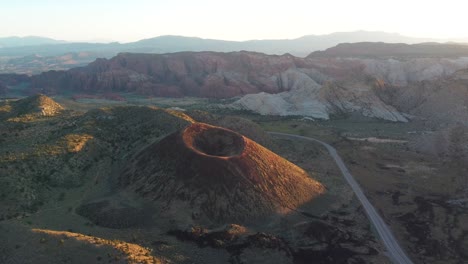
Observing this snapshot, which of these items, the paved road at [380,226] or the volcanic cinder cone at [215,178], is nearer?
the paved road at [380,226]

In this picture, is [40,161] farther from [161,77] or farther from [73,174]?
[161,77]

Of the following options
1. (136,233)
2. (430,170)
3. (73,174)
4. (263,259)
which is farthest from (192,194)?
(430,170)

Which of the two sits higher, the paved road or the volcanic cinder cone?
the volcanic cinder cone

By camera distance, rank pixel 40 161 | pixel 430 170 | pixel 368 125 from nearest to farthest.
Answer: pixel 40 161 → pixel 430 170 → pixel 368 125

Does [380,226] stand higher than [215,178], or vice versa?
[215,178]

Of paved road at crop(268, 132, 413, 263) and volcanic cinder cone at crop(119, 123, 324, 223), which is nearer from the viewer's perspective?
paved road at crop(268, 132, 413, 263)

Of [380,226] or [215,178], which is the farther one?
[380,226]

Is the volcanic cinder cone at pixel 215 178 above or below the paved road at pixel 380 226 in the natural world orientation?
above

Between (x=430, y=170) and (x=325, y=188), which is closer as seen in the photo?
(x=325, y=188)
